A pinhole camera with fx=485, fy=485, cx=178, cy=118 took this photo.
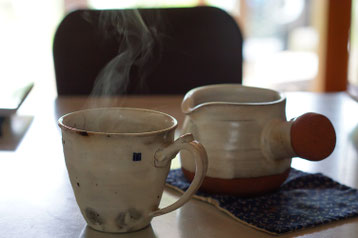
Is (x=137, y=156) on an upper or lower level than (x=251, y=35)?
upper

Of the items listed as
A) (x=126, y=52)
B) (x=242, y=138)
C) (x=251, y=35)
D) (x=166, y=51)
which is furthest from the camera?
(x=251, y=35)

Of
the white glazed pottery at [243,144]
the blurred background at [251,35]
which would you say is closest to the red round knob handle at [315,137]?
the white glazed pottery at [243,144]

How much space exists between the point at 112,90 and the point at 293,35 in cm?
301

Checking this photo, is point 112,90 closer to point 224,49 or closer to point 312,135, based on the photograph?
point 312,135

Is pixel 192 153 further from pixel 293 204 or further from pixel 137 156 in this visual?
pixel 293 204

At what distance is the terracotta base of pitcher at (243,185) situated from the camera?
1.91 feet

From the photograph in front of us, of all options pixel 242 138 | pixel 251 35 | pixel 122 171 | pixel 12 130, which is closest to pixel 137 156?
pixel 122 171

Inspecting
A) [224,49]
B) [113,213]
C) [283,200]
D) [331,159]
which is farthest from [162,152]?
[224,49]

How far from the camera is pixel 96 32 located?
1.41 m

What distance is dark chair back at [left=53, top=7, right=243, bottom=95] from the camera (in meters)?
1.40

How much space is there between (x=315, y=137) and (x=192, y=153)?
15 centimetres

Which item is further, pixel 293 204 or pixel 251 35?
pixel 251 35

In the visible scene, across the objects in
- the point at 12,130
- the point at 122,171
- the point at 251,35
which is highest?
the point at 122,171

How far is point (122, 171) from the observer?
1.53 ft
